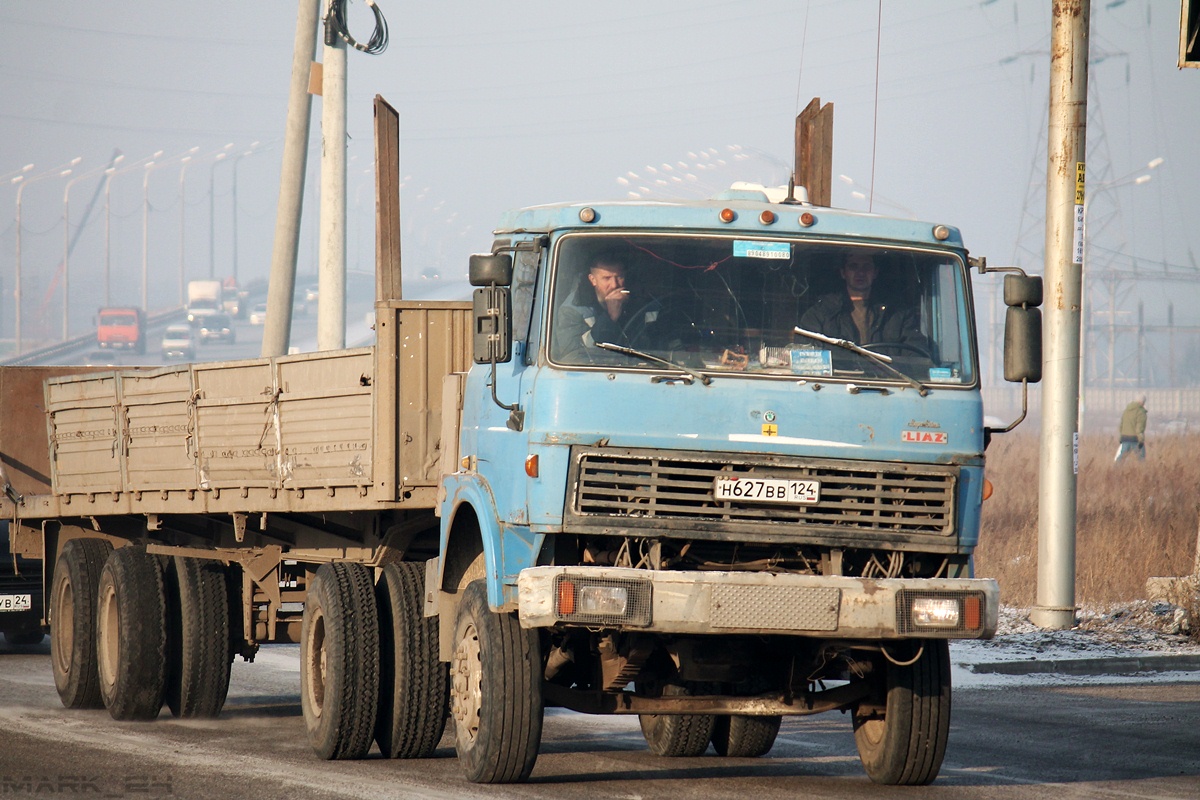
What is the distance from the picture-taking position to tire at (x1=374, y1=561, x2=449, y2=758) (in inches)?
352

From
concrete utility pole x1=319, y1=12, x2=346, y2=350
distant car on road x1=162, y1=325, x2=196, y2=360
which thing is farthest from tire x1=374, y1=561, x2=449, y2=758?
distant car on road x1=162, y1=325, x2=196, y2=360

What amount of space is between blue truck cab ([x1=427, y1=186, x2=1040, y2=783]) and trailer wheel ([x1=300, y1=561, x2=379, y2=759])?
113 cm

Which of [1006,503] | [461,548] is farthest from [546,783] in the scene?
[1006,503]

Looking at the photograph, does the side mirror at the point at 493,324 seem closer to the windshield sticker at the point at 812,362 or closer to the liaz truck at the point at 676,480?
the liaz truck at the point at 676,480

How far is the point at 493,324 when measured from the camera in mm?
7508

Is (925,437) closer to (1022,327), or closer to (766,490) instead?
(766,490)

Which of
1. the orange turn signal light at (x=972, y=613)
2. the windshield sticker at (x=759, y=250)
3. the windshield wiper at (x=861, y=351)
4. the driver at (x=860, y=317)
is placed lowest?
the orange turn signal light at (x=972, y=613)

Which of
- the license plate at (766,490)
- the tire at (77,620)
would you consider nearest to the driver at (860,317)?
the license plate at (766,490)

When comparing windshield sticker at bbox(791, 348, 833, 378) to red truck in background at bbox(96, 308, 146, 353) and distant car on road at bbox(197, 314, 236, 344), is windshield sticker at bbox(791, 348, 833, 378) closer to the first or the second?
red truck in background at bbox(96, 308, 146, 353)

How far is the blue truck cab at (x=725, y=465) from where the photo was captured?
711 centimetres

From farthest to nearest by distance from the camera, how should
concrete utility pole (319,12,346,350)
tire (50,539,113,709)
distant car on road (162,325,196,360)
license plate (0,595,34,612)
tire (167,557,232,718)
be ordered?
distant car on road (162,325,196,360)
concrete utility pole (319,12,346,350)
license plate (0,595,34,612)
tire (50,539,113,709)
tire (167,557,232,718)

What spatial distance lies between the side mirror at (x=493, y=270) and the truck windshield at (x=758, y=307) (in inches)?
9.2

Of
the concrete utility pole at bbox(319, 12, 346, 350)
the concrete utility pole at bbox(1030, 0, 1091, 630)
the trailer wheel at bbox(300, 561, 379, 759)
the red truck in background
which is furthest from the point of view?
the red truck in background

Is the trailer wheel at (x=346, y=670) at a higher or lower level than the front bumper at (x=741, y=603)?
lower
